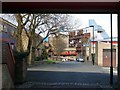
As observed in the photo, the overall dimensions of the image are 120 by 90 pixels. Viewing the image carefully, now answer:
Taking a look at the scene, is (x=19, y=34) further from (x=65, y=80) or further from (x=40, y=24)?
(x=65, y=80)

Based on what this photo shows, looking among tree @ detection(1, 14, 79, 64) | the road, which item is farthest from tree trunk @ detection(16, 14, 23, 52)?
the road

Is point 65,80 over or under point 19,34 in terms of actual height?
under

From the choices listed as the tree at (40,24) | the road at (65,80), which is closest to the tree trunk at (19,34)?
the tree at (40,24)

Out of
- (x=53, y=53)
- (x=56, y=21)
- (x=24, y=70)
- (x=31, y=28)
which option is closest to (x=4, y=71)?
(x=24, y=70)

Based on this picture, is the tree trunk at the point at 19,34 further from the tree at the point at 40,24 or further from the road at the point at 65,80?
the road at the point at 65,80

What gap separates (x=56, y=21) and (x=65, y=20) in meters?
2.41

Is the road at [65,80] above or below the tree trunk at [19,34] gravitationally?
below

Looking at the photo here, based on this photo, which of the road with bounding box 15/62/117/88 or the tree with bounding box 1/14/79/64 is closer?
the road with bounding box 15/62/117/88

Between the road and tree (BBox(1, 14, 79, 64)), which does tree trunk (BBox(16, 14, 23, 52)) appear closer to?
tree (BBox(1, 14, 79, 64))

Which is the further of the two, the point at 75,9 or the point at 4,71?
the point at 4,71

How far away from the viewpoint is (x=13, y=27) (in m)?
45.9

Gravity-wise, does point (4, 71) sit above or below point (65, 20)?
below

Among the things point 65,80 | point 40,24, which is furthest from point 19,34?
point 65,80

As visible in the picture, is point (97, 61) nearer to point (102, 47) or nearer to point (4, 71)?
point (102, 47)
